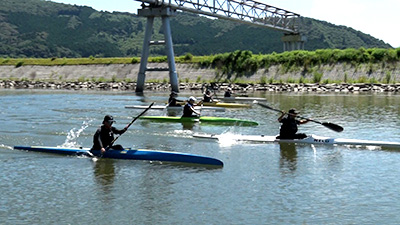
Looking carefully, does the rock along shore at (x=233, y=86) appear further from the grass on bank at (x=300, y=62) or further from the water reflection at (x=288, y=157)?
the water reflection at (x=288, y=157)

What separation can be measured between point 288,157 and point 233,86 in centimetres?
4635

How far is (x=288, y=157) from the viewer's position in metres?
18.2

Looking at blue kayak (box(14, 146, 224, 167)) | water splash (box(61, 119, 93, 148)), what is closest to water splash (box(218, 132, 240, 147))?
blue kayak (box(14, 146, 224, 167))

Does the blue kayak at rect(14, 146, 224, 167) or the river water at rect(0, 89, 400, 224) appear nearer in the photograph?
the river water at rect(0, 89, 400, 224)

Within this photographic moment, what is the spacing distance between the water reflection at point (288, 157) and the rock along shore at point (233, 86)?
34.6 metres

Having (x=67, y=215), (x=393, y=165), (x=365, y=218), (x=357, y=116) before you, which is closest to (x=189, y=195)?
(x=67, y=215)

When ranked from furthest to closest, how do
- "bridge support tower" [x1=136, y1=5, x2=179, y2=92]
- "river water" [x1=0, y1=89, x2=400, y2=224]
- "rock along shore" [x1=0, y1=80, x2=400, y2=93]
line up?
"bridge support tower" [x1=136, y1=5, x2=179, y2=92], "rock along shore" [x1=0, y1=80, x2=400, y2=93], "river water" [x1=0, y1=89, x2=400, y2=224]

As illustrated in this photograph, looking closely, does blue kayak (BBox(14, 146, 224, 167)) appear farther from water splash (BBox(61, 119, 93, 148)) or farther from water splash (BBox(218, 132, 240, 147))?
water splash (BBox(218, 132, 240, 147))

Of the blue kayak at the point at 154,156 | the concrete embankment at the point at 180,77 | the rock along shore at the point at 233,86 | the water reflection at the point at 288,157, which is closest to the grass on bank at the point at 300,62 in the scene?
A: the concrete embankment at the point at 180,77

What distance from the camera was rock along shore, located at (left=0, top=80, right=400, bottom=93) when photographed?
185 feet

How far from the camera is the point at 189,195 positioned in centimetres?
1335

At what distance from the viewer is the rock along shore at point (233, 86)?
56.3m

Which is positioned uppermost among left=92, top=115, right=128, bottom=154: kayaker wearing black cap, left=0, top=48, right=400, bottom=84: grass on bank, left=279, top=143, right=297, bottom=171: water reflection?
left=0, top=48, right=400, bottom=84: grass on bank

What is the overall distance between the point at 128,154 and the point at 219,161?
281 cm
